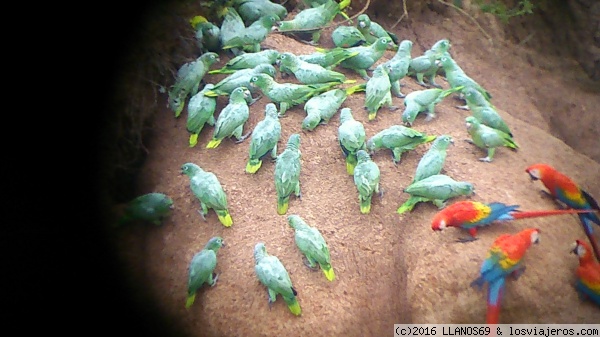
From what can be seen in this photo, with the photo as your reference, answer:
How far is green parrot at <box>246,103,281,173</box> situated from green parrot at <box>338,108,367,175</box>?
0.75 ft

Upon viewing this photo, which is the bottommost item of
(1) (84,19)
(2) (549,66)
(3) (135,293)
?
(3) (135,293)

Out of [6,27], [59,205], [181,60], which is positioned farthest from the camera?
[181,60]

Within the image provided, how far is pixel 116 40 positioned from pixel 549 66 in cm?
158

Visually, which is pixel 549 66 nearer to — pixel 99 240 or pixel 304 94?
pixel 304 94

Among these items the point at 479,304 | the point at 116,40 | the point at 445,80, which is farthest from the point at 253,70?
the point at 479,304

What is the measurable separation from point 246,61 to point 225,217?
0.70 metres

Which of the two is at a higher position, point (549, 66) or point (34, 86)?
point (34, 86)

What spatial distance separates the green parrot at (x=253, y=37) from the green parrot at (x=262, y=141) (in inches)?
15.9

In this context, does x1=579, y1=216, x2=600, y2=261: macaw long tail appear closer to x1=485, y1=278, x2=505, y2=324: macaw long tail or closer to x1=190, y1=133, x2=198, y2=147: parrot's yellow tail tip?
x1=485, y1=278, x2=505, y2=324: macaw long tail

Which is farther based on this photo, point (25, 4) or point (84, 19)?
point (84, 19)

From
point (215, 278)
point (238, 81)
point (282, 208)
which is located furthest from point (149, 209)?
point (238, 81)

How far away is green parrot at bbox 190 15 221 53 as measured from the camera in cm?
183

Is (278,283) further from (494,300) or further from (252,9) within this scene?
(252,9)

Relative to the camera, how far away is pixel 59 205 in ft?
4.32
